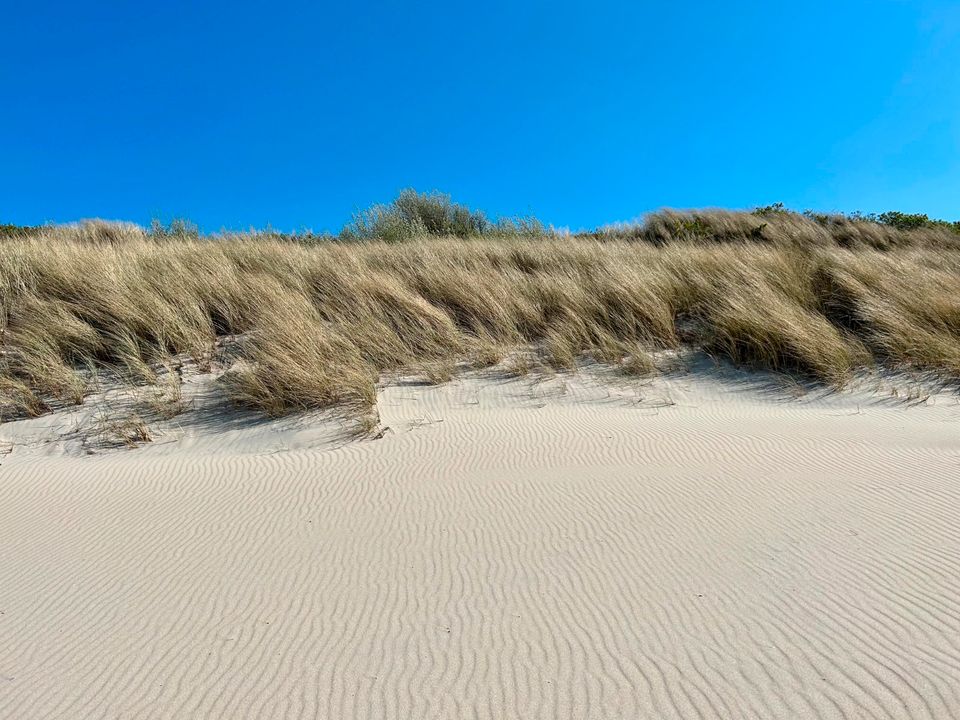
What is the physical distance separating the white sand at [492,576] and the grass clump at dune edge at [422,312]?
4.52 ft

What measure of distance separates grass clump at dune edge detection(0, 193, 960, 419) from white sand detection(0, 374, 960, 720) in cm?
138

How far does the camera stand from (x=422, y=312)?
7117mm

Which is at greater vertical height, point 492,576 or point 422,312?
point 422,312

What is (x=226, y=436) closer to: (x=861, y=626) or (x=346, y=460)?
(x=346, y=460)

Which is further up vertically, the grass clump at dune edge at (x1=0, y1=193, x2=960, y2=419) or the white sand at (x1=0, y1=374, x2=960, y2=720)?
the grass clump at dune edge at (x1=0, y1=193, x2=960, y2=419)

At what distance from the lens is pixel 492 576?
256 centimetres

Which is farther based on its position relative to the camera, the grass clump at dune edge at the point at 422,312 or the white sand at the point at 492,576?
the grass clump at dune edge at the point at 422,312

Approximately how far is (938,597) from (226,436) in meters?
4.56

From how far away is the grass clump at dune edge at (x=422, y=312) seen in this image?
5855mm

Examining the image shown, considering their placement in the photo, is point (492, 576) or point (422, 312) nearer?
point (492, 576)

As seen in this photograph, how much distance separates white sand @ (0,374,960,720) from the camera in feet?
6.11

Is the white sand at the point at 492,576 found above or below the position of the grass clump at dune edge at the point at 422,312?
below

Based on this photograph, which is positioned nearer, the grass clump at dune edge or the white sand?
the white sand

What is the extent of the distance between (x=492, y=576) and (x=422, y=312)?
4836 mm
